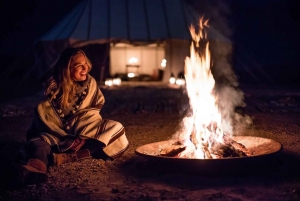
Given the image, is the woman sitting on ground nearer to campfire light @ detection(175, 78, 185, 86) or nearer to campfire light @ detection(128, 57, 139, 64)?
campfire light @ detection(175, 78, 185, 86)

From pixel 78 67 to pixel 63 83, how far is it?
0.19m

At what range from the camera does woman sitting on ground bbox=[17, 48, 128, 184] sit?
386 cm

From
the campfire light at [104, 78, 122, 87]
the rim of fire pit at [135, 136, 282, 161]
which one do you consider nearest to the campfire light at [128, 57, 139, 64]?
the campfire light at [104, 78, 122, 87]

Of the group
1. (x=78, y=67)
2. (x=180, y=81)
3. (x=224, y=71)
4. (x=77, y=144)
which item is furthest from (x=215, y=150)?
(x=224, y=71)

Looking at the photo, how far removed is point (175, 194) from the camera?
2.99 meters

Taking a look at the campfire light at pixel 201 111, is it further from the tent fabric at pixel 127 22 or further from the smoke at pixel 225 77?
the tent fabric at pixel 127 22

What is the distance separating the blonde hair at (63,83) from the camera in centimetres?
388

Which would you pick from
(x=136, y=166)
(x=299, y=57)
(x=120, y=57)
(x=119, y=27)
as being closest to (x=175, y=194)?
(x=136, y=166)

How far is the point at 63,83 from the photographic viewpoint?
3.88 metres

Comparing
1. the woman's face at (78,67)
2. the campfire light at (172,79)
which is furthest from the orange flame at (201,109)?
the campfire light at (172,79)

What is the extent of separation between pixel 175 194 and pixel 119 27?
8.59m

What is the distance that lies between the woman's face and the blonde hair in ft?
0.08

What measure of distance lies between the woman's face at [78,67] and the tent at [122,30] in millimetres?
6825

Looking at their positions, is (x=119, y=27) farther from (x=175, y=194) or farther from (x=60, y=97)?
(x=175, y=194)
